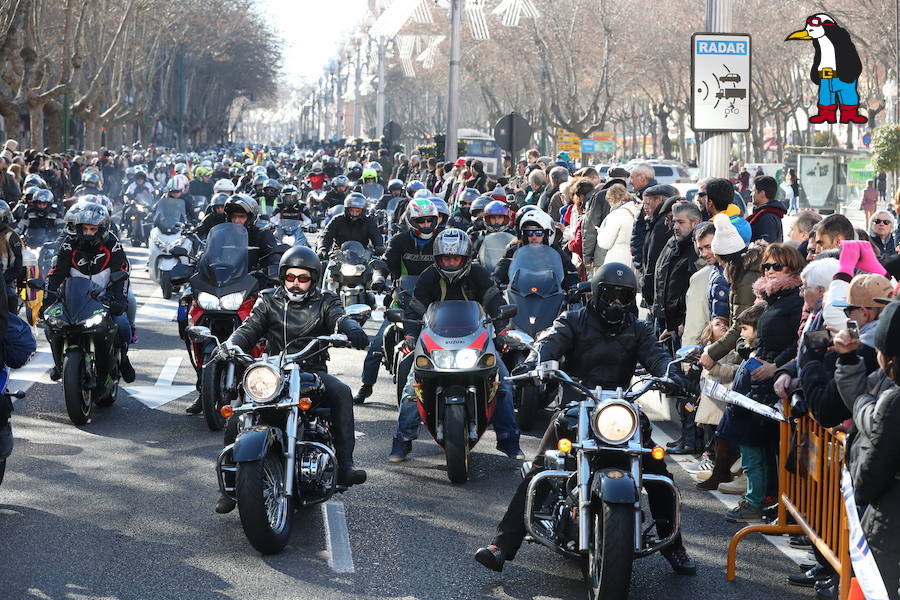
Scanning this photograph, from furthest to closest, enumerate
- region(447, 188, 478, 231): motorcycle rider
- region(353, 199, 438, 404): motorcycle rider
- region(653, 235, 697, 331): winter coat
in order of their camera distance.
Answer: region(447, 188, 478, 231): motorcycle rider → region(353, 199, 438, 404): motorcycle rider → region(653, 235, 697, 331): winter coat

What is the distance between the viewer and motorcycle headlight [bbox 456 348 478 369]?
879cm

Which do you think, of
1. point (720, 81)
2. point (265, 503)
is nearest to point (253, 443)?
point (265, 503)

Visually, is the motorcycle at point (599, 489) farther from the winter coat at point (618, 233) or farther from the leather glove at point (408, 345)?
the winter coat at point (618, 233)

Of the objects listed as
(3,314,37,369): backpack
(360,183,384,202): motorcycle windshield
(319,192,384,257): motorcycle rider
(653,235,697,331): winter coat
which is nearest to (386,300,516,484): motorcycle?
(653,235,697,331): winter coat

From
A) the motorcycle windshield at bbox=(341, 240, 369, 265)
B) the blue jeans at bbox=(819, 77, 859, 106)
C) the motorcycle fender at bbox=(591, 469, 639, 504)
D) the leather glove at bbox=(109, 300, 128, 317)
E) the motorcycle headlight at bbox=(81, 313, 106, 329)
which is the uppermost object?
the blue jeans at bbox=(819, 77, 859, 106)

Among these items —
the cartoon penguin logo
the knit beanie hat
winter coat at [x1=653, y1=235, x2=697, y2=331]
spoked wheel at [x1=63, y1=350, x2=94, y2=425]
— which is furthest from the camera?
the cartoon penguin logo

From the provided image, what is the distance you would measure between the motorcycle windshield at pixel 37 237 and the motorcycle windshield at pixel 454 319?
10.2 m

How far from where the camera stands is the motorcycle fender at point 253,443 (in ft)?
22.9

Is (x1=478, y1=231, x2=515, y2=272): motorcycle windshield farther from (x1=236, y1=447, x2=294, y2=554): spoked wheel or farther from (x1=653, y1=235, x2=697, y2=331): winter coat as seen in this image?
(x1=236, y1=447, x2=294, y2=554): spoked wheel

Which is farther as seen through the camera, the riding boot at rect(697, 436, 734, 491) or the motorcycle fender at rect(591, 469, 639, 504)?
the riding boot at rect(697, 436, 734, 491)

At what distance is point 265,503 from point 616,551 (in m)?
1.96

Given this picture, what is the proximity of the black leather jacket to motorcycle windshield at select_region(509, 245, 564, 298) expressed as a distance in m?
2.69

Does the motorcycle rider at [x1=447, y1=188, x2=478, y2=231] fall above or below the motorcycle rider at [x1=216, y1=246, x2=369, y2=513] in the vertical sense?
above

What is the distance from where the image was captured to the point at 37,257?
675 inches
